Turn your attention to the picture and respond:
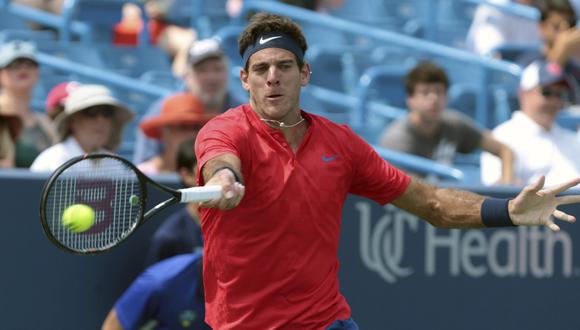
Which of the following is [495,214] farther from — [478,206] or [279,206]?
[279,206]

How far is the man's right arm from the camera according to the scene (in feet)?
12.4

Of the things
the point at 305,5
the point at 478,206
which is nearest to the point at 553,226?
the point at 478,206

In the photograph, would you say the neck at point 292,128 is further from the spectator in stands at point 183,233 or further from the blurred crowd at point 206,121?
the blurred crowd at point 206,121

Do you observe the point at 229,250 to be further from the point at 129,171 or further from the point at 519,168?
the point at 519,168

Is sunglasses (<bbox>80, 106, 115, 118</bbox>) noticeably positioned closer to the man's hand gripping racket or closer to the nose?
the nose

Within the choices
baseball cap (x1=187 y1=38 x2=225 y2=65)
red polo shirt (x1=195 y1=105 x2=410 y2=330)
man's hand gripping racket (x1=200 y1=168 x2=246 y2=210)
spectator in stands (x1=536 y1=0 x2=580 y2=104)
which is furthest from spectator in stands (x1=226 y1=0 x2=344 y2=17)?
man's hand gripping racket (x1=200 y1=168 x2=246 y2=210)

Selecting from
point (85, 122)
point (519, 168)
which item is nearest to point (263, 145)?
point (85, 122)

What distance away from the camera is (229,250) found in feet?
14.4

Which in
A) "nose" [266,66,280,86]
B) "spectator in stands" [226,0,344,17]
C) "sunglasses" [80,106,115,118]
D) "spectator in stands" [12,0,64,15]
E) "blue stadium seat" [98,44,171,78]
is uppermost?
"spectator in stands" [226,0,344,17]

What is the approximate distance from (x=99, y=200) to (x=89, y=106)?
7.48ft

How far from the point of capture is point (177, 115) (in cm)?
729

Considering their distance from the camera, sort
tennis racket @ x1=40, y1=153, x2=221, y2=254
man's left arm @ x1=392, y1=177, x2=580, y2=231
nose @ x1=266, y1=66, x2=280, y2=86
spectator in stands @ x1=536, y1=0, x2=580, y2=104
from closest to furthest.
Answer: tennis racket @ x1=40, y1=153, x2=221, y2=254, nose @ x1=266, y1=66, x2=280, y2=86, man's left arm @ x1=392, y1=177, x2=580, y2=231, spectator in stands @ x1=536, y1=0, x2=580, y2=104

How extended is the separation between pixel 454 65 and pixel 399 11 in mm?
1392

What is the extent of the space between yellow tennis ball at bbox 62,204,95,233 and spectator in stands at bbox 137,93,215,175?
9.16ft
